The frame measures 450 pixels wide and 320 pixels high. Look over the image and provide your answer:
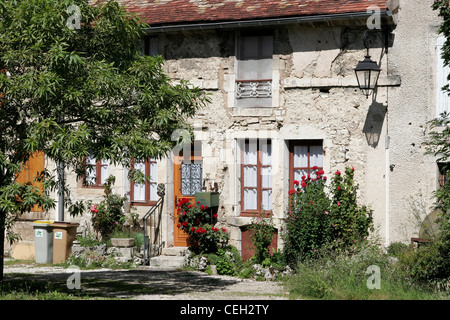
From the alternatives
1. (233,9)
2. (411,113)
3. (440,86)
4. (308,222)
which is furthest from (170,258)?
(440,86)

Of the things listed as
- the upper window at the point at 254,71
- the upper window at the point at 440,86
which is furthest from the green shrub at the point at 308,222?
the upper window at the point at 440,86

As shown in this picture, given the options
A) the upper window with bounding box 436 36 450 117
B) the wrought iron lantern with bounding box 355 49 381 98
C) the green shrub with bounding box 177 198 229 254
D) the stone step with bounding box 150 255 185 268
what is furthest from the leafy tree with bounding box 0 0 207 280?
the upper window with bounding box 436 36 450 117

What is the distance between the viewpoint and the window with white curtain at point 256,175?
45.0 feet

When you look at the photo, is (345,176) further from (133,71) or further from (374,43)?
(133,71)

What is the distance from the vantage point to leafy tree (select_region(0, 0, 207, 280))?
29.3 ft

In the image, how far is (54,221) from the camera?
1472 centimetres

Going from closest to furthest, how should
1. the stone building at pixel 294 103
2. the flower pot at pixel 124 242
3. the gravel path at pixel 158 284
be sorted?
the gravel path at pixel 158 284, the stone building at pixel 294 103, the flower pot at pixel 124 242

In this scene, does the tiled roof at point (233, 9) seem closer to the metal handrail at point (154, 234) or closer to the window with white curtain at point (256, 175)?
the window with white curtain at point (256, 175)

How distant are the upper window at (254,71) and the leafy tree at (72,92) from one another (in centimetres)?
326

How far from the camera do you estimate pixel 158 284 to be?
1166 cm

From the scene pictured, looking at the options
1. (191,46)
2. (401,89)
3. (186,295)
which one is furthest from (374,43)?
(186,295)

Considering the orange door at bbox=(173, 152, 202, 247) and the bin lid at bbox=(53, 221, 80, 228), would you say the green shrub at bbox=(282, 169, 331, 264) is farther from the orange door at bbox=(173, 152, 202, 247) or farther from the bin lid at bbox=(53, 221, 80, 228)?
the bin lid at bbox=(53, 221, 80, 228)

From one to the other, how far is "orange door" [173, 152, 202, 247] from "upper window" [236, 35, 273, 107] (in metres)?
1.66

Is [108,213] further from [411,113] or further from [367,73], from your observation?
[411,113]
